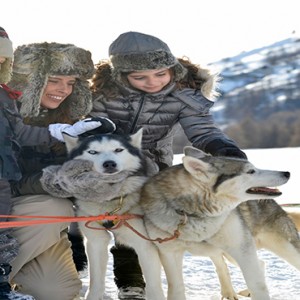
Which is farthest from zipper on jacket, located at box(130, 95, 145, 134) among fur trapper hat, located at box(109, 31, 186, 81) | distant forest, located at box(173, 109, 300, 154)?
distant forest, located at box(173, 109, 300, 154)

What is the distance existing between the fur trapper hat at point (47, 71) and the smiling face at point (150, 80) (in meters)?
0.21

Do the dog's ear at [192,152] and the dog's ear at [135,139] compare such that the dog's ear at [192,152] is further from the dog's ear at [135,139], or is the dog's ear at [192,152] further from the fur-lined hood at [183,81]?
the fur-lined hood at [183,81]

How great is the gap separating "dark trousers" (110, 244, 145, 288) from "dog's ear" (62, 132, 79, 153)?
66 centimetres

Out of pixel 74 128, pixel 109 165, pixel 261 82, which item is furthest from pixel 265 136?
pixel 261 82

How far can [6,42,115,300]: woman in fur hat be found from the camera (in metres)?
2.78

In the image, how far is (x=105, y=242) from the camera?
2.83 metres

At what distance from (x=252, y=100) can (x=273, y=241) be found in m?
54.9

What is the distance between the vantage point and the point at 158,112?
128 inches

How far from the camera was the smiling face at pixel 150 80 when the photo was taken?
3.18 m

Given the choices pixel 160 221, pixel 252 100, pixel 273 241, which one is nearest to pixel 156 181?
pixel 160 221

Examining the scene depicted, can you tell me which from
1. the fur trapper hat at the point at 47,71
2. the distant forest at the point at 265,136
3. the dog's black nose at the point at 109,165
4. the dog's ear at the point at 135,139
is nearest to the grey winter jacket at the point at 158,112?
the fur trapper hat at the point at 47,71

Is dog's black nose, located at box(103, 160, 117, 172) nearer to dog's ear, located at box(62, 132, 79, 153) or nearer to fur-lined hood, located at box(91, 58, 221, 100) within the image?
dog's ear, located at box(62, 132, 79, 153)

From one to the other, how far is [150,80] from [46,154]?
0.61m

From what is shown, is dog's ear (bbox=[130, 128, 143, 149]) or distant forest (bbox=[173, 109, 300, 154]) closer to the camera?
dog's ear (bbox=[130, 128, 143, 149])
